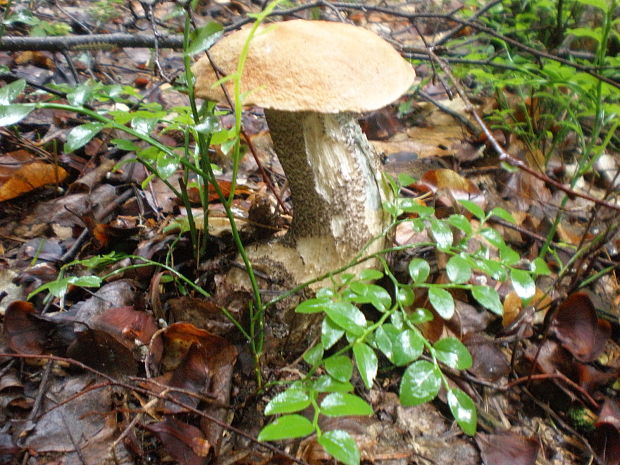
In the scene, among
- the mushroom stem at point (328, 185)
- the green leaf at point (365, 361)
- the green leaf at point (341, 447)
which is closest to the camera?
the green leaf at point (341, 447)

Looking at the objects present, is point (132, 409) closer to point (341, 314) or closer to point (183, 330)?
point (183, 330)

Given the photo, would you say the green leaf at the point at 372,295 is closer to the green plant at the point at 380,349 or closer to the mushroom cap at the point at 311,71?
the green plant at the point at 380,349

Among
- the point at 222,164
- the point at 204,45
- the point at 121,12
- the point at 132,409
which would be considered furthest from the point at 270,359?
the point at 121,12

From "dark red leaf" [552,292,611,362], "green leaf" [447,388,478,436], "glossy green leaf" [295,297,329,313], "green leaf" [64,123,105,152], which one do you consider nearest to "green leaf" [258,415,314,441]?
"glossy green leaf" [295,297,329,313]

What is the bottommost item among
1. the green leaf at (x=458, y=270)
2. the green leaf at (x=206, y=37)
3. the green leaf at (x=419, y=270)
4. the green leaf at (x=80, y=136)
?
the green leaf at (x=419, y=270)

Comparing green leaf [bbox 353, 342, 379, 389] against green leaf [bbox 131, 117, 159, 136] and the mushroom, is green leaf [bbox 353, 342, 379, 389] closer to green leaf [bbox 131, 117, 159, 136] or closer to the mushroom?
the mushroom

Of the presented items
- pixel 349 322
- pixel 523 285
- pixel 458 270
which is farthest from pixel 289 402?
pixel 523 285

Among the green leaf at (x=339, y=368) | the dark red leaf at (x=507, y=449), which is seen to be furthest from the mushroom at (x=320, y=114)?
the dark red leaf at (x=507, y=449)
